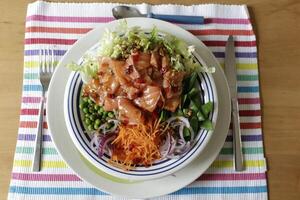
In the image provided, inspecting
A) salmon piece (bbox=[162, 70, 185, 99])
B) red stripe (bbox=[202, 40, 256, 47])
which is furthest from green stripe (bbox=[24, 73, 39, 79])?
red stripe (bbox=[202, 40, 256, 47])

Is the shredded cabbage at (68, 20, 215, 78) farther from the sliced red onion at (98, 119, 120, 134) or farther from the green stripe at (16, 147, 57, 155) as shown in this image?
the green stripe at (16, 147, 57, 155)

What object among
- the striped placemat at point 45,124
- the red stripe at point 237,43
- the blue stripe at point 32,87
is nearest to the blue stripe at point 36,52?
the striped placemat at point 45,124

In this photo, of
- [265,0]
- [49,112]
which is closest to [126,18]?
[49,112]

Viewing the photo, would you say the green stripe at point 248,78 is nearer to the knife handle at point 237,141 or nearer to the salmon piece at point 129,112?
the knife handle at point 237,141

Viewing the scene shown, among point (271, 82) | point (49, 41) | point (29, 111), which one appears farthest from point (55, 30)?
point (271, 82)

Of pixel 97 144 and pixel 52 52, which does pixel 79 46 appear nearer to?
pixel 52 52

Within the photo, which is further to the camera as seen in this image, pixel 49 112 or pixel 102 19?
pixel 102 19

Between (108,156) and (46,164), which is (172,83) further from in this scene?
(46,164)
